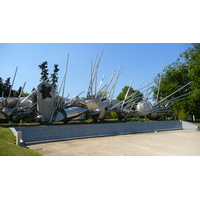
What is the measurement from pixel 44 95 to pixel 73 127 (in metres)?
2.84

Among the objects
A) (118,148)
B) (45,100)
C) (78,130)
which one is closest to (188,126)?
(78,130)

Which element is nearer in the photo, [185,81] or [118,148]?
[118,148]

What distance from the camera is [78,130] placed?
9.52 meters

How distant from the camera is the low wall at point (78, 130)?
7988mm

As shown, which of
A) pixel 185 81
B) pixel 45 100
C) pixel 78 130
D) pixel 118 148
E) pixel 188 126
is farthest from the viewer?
pixel 185 81

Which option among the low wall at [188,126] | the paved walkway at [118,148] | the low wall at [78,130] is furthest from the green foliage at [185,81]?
the paved walkway at [118,148]

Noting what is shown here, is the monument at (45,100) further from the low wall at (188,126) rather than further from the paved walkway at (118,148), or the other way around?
the low wall at (188,126)

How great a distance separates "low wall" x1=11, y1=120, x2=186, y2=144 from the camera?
799cm

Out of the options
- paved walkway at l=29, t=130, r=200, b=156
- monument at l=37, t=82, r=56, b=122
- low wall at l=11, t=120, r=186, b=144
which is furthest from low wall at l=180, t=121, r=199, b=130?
monument at l=37, t=82, r=56, b=122

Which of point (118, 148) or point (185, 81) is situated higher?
point (185, 81)

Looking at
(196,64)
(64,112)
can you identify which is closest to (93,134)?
(64,112)

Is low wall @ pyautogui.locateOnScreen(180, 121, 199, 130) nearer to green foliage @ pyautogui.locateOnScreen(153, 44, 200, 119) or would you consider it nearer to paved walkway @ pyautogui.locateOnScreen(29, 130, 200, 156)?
green foliage @ pyautogui.locateOnScreen(153, 44, 200, 119)

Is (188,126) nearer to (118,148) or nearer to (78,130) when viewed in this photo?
(78,130)

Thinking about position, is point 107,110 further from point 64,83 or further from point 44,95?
point 44,95
